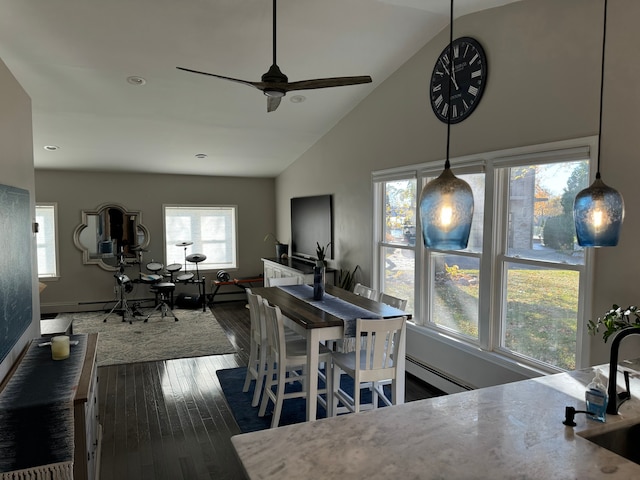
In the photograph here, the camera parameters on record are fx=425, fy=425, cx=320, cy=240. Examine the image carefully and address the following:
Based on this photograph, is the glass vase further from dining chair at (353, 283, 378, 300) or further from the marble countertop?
the marble countertop

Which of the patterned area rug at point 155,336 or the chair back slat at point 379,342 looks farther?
the patterned area rug at point 155,336

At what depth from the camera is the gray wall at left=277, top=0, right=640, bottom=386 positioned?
2455 mm

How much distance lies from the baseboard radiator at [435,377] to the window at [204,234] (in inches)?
190

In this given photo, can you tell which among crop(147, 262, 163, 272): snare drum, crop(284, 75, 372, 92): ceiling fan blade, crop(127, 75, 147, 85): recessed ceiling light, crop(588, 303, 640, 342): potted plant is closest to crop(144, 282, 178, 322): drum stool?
crop(147, 262, 163, 272): snare drum

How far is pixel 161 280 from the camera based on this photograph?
700 cm

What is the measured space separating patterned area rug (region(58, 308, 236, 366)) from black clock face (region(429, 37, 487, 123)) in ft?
12.0

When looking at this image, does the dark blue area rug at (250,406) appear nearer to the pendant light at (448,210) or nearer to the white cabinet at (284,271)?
the white cabinet at (284,271)

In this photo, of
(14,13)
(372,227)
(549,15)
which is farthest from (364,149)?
(14,13)

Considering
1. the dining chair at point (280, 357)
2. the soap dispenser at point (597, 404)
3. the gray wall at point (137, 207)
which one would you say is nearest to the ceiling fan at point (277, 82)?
the dining chair at point (280, 357)

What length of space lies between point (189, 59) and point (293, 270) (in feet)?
10.8

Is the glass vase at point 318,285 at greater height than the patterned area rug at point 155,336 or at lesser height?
greater

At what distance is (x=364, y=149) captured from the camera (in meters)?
5.03

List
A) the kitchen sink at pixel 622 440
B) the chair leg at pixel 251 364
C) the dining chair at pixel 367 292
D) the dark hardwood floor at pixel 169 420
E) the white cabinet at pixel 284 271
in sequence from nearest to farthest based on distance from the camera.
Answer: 1. the kitchen sink at pixel 622 440
2. the dark hardwood floor at pixel 169 420
3. the chair leg at pixel 251 364
4. the dining chair at pixel 367 292
5. the white cabinet at pixel 284 271

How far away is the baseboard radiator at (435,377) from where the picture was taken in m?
3.74
